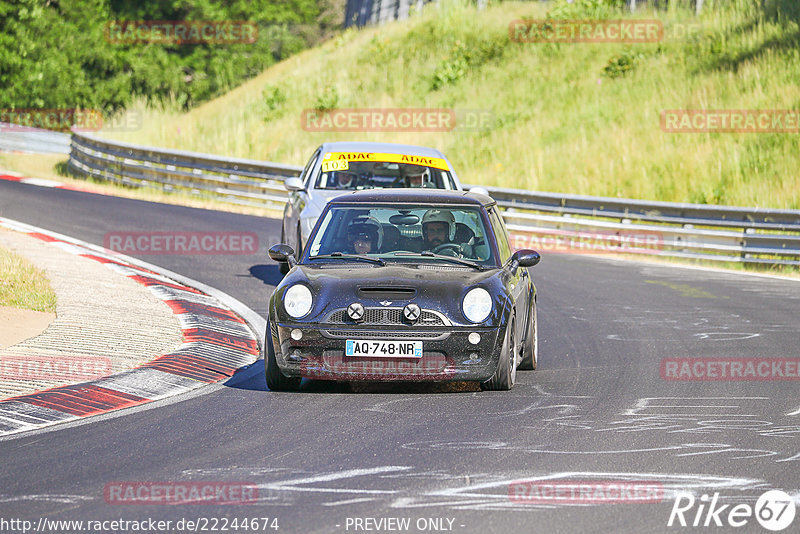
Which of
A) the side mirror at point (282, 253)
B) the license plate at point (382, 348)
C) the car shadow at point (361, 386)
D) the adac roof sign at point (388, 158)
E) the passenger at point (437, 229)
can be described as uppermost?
the adac roof sign at point (388, 158)

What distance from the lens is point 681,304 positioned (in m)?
15.1

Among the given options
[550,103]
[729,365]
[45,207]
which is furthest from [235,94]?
[729,365]

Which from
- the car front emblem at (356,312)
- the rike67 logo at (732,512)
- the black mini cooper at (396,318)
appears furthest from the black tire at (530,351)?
the rike67 logo at (732,512)

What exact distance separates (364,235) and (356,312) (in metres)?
1.33

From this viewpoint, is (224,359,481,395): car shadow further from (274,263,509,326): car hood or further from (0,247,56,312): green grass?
(0,247,56,312): green grass

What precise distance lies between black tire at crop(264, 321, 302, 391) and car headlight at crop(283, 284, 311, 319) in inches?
9.2

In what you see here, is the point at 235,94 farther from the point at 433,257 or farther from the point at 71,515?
the point at 71,515

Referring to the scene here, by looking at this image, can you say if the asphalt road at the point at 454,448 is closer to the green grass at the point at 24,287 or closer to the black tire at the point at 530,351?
the black tire at the point at 530,351

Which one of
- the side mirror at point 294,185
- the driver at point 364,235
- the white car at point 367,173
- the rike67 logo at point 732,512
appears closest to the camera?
the rike67 logo at point 732,512

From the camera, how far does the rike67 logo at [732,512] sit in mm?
5551

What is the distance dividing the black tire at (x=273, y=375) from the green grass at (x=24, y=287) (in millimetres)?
3619

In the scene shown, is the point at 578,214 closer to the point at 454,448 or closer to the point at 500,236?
the point at 500,236

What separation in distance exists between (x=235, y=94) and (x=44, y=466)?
3988 centimetres

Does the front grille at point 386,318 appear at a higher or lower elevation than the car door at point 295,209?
lower
